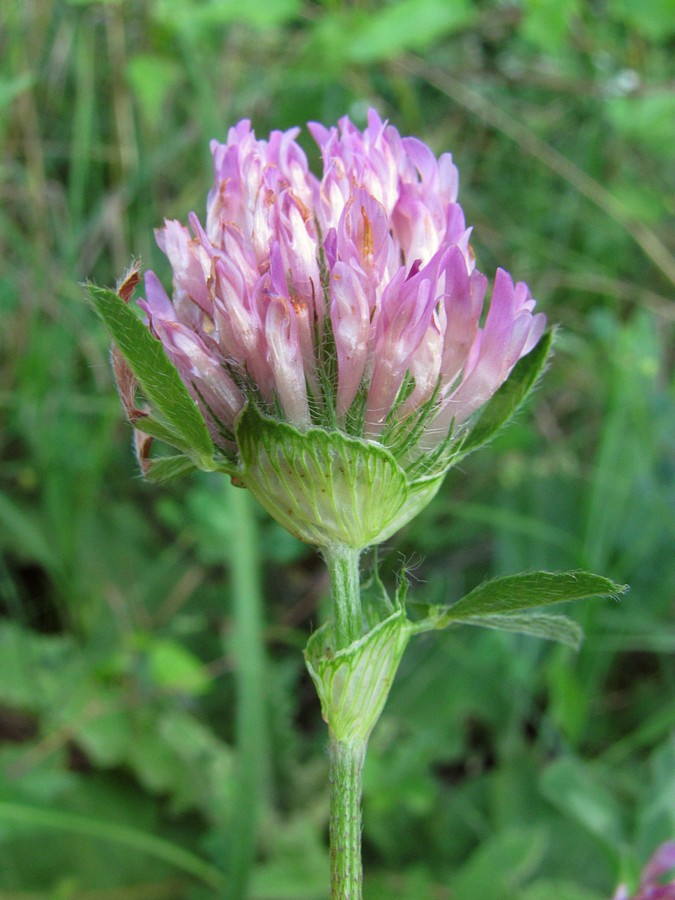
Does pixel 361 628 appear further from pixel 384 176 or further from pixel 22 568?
pixel 22 568

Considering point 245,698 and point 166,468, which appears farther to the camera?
point 245,698

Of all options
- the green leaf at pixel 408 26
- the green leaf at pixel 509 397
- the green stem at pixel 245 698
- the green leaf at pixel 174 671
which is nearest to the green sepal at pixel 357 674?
the green leaf at pixel 509 397

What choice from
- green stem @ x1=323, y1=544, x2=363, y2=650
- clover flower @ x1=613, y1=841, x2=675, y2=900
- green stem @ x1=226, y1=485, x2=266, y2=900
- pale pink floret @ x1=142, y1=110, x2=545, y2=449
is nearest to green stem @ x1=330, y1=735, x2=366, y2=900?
green stem @ x1=323, y1=544, x2=363, y2=650

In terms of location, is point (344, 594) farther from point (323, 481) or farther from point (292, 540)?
point (292, 540)

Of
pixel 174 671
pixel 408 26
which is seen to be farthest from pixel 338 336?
pixel 408 26

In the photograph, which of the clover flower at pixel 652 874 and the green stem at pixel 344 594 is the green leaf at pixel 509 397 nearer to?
the green stem at pixel 344 594

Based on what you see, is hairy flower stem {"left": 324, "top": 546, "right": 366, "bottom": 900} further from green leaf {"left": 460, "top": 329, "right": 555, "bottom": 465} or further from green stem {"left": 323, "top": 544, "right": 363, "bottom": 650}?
green leaf {"left": 460, "top": 329, "right": 555, "bottom": 465}
